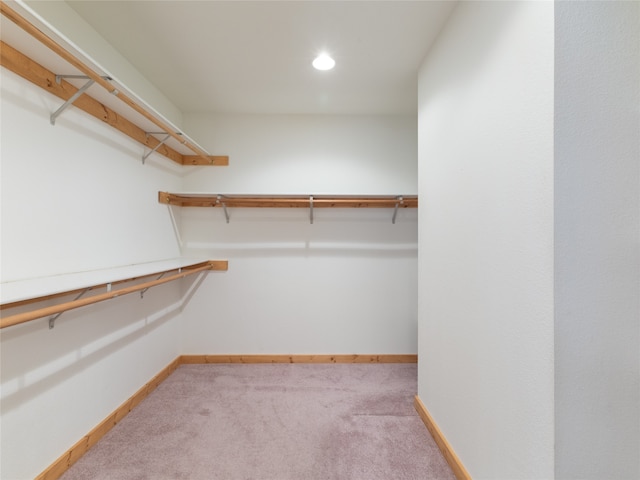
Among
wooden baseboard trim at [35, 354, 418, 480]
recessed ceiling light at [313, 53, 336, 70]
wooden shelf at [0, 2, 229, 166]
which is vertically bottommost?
wooden baseboard trim at [35, 354, 418, 480]

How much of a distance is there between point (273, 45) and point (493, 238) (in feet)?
5.35

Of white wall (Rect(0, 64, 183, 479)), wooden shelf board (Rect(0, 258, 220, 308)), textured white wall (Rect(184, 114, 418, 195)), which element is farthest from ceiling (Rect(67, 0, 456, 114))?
wooden shelf board (Rect(0, 258, 220, 308))

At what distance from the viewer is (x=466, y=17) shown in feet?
4.10

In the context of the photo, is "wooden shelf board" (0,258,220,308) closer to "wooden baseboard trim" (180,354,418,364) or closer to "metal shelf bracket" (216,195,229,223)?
"metal shelf bracket" (216,195,229,223)

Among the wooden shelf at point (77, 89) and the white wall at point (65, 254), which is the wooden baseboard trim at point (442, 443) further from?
the wooden shelf at point (77, 89)

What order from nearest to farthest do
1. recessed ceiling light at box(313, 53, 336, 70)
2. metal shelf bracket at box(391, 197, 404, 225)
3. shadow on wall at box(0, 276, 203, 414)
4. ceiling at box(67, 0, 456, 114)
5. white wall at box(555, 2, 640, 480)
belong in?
white wall at box(555, 2, 640, 480) < shadow on wall at box(0, 276, 203, 414) < ceiling at box(67, 0, 456, 114) < recessed ceiling light at box(313, 53, 336, 70) < metal shelf bracket at box(391, 197, 404, 225)

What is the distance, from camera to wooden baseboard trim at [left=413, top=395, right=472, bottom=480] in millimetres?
1260

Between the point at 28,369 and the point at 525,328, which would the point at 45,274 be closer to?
the point at 28,369

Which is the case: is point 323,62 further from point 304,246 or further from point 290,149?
point 304,246

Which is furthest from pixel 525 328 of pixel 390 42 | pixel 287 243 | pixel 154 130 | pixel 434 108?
pixel 154 130

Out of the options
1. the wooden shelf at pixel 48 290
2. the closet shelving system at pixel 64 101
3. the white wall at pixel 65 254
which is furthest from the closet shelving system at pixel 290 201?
the wooden shelf at pixel 48 290

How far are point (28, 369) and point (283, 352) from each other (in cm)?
173

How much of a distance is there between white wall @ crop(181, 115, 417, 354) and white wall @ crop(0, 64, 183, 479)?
72 centimetres

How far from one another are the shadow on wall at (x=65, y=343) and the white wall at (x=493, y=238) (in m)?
1.95
